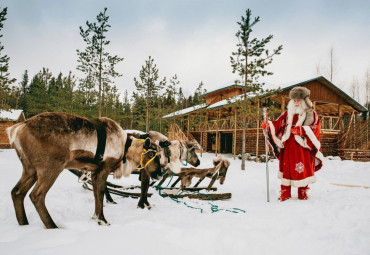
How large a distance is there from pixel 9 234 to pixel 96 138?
128 centimetres

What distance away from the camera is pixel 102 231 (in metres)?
2.42

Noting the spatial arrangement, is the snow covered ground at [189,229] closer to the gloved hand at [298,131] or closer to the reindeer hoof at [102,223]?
the reindeer hoof at [102,223]

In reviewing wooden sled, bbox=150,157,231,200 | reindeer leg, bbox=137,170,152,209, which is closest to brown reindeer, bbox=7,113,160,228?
reindeer leg, bbox=137,170,152,209

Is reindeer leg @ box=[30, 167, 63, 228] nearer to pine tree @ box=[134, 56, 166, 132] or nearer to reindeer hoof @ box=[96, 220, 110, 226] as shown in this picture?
reindeer hoof @ box=[96, 220, 110, 226]

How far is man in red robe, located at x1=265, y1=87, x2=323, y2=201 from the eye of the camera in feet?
14.0

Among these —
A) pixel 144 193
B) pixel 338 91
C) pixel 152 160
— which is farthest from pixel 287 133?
pixel 338 91

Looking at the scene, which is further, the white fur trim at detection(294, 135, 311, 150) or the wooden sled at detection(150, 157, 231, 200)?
Result: the wooden sled at detection(150, 157, 231, 200)

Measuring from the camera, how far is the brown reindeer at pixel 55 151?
2424 millimetres

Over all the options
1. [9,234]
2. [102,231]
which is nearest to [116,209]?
[102,231]

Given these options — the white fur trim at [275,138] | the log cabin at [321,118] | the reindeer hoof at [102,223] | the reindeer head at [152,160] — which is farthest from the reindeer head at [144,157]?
the log cabin at [321,118]

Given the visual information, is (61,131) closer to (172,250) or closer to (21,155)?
(21,155)

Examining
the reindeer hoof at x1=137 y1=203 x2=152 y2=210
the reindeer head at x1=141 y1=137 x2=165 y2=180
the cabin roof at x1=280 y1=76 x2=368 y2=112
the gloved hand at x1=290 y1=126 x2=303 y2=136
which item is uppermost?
the cabin roof at x1=280 y1=76 x2=368 y2=112

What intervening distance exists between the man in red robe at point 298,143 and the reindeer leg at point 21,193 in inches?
164

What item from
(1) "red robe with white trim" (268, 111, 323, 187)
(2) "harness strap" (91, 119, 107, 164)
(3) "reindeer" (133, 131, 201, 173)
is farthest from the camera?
(1) "red robe with white trim" (268, 111, 323, 187)
